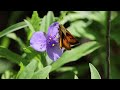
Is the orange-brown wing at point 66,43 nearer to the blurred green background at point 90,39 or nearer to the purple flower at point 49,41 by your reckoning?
the purple flower at point 49,41

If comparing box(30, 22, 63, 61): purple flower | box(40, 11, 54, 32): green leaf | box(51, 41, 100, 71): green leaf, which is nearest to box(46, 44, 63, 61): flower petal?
box(30, 22, 63, 61): purple flower

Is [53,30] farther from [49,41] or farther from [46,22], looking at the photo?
[46,22]

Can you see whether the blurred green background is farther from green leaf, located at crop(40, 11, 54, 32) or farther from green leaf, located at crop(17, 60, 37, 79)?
green leaf, located at crop(17, 60, 37, 79)

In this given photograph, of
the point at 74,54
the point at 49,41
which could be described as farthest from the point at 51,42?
the point at 74,54

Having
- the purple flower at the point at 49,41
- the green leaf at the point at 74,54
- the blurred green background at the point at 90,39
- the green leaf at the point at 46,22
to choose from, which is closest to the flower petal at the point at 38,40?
the purple flower at the point at 49,41
